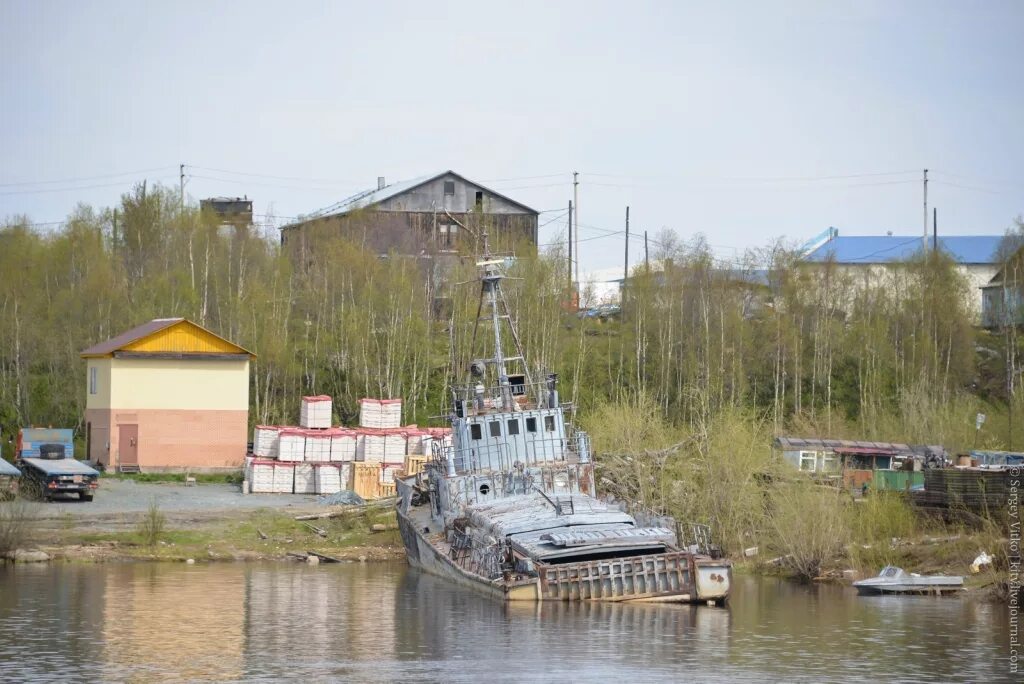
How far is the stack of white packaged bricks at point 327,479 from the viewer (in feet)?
207

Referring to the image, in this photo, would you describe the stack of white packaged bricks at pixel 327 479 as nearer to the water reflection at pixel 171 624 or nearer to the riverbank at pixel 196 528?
the riverbank at pixel 196 528

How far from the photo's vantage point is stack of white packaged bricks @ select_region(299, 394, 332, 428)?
67875 millimetres

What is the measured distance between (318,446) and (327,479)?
7.02 feet

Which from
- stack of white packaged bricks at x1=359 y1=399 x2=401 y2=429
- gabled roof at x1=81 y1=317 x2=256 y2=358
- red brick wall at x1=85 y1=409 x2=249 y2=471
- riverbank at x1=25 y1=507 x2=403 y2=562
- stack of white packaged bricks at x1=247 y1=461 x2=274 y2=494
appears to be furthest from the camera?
stack of white packaged bricks at x1=359 y1=399 x2=401 y2=429

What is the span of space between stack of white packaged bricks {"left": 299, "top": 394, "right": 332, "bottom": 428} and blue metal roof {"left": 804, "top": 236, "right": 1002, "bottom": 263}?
4727cm

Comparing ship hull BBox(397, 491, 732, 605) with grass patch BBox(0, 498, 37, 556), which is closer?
ship hull BBox(397, 491, 732, 605)

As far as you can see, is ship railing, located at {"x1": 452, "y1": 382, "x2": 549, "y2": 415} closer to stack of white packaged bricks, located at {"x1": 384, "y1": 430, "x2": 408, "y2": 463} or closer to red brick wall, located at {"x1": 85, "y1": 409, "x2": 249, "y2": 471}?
stack of white packaged bricks, located at {"x1": 384, "y1": 430, "x2": 408, "y2": 463}

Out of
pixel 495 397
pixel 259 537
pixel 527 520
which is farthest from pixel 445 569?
pixel 259 537

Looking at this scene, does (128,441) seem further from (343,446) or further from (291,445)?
(343,446)

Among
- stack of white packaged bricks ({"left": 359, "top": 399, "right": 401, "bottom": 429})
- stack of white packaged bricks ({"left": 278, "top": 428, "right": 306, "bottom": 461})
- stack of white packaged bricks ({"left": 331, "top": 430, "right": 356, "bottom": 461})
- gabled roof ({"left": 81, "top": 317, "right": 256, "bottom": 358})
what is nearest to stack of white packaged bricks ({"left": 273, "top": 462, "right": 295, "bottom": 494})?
stack of white packaged bricks ({"left": 278, "top": 428, "right": 306, "bottom": 461})

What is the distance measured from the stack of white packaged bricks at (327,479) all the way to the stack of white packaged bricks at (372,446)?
2.41 m

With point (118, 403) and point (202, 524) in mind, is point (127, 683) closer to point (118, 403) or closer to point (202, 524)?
point (202, 524)

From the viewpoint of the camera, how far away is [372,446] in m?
65.5

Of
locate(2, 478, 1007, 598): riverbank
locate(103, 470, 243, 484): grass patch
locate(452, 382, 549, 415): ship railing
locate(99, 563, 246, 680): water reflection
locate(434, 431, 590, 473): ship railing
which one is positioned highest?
locate(452, 382, 549, 415): ship railing
